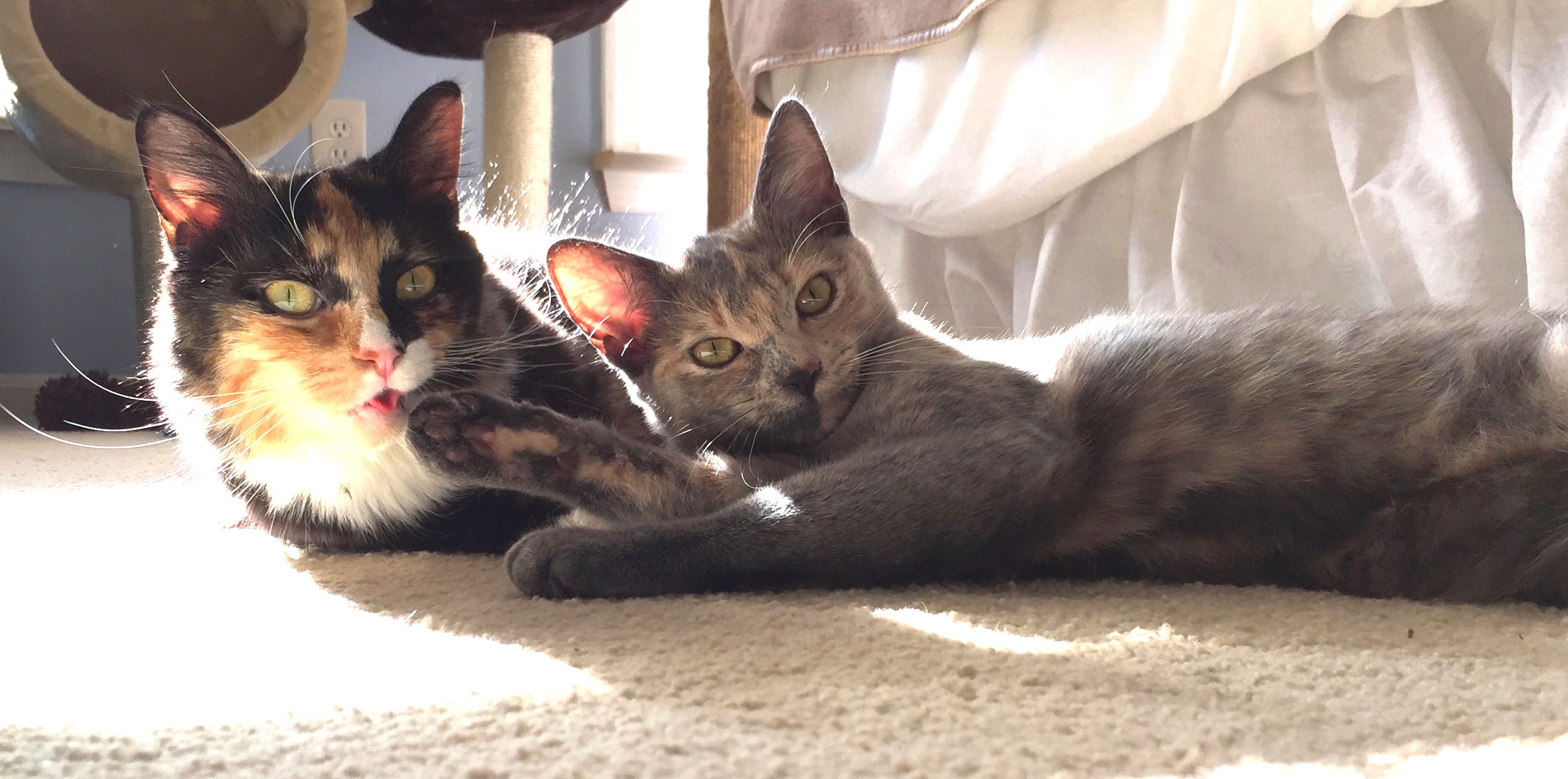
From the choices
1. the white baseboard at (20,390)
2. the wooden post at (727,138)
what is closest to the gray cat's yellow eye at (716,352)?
the wooden post at (727,138)

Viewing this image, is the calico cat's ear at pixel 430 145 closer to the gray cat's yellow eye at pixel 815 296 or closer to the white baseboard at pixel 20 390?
the gray cat's yellow eye at pixel 815 296

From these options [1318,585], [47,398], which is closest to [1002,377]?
[1318,585]

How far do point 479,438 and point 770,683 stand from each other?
38 centimetres

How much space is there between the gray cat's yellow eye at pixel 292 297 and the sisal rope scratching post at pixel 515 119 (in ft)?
4.25

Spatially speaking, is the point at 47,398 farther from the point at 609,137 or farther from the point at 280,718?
the point at 280,718

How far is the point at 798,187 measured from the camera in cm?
123

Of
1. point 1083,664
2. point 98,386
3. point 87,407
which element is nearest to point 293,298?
point 1083,664

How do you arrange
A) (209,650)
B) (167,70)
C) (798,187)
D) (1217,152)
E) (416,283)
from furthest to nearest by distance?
(167,70)
(1217,152)
(798,187)
(416,283)
(209,650)

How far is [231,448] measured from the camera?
1098 millimetres

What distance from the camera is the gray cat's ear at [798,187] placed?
3.96 feet

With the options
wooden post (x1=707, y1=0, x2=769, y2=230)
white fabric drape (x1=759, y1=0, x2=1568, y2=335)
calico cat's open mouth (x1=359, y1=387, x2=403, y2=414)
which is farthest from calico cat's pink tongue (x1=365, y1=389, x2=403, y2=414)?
wooden post (x1=707, y1=0, x2=769, y2=230)

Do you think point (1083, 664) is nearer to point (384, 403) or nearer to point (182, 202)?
point (384, 403)

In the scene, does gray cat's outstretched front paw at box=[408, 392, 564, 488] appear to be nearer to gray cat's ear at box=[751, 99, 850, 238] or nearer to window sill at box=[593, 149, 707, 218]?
gray cat's ear at box=[751, 99, 850, 238]

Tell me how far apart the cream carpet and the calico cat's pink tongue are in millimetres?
168
